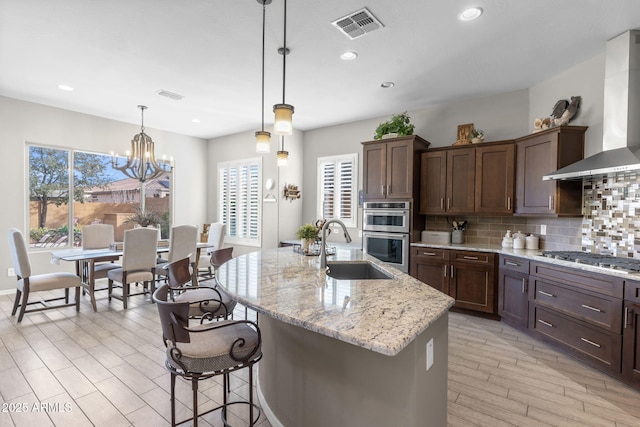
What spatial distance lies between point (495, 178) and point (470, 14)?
2191 millimetres

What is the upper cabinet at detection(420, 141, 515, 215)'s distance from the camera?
4.11 m

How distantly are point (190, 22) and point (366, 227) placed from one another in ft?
11.1

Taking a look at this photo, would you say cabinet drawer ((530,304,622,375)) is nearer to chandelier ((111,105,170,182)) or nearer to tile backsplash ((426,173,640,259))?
tile backsplash ((426,173,640,259))

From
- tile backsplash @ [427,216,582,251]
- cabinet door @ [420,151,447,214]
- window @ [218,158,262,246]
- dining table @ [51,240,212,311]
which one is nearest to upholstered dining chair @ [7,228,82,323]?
dining table @ [51,240,212,311]

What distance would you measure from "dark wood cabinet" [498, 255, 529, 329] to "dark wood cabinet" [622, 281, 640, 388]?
37.7 inches

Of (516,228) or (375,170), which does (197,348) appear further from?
(516,228)

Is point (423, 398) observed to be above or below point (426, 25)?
below

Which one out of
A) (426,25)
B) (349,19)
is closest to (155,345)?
(349,19)

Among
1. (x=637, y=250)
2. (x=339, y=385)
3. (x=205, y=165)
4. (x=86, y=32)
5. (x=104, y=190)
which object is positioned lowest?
(x=339, y=385)

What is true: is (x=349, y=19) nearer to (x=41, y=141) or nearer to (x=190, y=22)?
(x=190, y=22)

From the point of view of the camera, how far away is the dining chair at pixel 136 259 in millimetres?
4234

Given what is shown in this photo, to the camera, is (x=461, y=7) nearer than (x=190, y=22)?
Yes

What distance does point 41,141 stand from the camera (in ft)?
16.9

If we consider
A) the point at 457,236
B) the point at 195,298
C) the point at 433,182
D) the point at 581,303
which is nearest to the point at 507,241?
the point at 457,236
